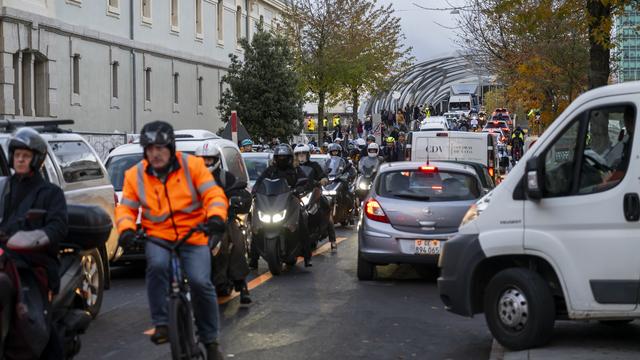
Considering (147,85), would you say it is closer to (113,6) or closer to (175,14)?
(175,14)

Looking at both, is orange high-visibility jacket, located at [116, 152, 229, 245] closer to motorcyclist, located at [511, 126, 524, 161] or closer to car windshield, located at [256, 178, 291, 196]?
car windshield, located at [256, 178, 291, 196]

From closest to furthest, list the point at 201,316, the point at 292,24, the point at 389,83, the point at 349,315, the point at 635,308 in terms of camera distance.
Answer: the point at 201,316 → the point at 635,308 → the point at 349,315 → the point at 292,24 → the point at 389,83

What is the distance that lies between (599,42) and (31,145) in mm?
11024

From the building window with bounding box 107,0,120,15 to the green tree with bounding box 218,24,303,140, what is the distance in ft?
22.8

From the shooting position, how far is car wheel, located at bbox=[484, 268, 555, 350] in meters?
8.22

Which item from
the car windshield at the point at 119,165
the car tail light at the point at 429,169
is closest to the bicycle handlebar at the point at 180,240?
the car tail light at the point at 429,169

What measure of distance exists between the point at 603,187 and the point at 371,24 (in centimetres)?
4174

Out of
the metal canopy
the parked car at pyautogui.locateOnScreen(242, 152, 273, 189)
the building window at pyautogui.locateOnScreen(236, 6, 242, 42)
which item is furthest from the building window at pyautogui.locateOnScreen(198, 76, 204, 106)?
the metal canopy

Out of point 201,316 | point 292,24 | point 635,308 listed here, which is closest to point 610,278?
point 635,308

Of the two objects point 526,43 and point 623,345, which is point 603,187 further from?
point 526,43

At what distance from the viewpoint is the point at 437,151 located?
23.2m

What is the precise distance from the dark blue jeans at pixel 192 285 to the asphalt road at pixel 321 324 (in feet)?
3.91

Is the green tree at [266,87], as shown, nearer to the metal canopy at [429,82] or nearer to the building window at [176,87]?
the building window at [176,87]

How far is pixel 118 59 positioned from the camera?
36.7 m
